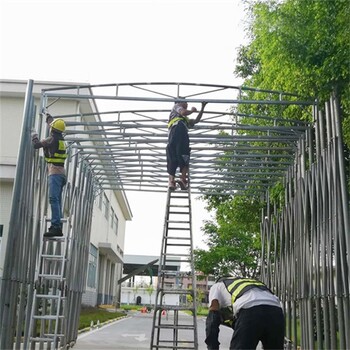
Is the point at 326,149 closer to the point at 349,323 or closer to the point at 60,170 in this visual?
the point at 349,323

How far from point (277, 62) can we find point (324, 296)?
4.61 meters

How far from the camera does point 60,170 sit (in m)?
10.6

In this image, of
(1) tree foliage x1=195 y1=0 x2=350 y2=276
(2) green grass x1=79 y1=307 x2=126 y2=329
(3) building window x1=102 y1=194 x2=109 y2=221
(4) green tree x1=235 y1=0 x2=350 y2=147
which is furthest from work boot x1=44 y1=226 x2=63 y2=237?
(3) building window x1=102 y1=194 x2=109 y2=221

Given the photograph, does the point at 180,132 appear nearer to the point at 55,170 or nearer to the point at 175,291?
the point at 55,170

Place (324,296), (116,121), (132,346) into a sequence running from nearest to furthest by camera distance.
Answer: (324,296)
(116,121)
(132,346)

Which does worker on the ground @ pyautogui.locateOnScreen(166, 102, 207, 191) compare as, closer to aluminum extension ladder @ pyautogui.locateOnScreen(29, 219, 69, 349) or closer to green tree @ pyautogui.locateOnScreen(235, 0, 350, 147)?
green tree @ pyautogui.locateOnScreen(235, 0, 350, 147)

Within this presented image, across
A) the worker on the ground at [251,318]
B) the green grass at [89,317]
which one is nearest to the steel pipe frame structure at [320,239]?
the worker on the ground at [251,318]

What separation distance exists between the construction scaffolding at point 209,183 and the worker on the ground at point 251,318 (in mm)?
3273

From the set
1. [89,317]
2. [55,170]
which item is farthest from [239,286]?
[89,317]

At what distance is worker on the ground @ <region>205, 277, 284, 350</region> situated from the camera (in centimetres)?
573

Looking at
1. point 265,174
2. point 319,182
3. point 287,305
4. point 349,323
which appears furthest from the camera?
point 265,174

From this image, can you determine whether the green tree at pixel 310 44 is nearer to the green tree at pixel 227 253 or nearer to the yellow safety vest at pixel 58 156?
the yellow safety vest at pixel 58 156

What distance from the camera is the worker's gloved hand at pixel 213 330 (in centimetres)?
600

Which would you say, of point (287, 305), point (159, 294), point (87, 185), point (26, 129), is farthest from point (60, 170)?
point (287, 305)
